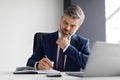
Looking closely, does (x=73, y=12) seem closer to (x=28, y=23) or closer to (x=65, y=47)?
(x=65, y=47)

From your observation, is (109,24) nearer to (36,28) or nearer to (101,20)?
(101,20)

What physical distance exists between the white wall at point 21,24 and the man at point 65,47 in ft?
5.18

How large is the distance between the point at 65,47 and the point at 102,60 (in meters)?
0.81

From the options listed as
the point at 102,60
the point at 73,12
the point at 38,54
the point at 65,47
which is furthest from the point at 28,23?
the point at 102,60

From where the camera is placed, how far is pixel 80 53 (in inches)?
81.7

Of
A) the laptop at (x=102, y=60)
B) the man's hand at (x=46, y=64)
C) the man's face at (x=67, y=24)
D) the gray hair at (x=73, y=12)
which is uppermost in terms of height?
the gray hair at (x=73, y=12)

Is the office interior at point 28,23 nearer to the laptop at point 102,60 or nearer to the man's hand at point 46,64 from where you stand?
the man's hand at point 46,64

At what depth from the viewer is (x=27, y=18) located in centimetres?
388

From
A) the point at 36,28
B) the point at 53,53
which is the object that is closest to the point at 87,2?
the point at 36,28

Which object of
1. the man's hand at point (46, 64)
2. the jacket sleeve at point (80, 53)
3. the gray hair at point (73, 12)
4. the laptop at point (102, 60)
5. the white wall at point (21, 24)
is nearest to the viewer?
the laptop at point (102, 60)

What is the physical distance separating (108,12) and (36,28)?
4.05 ft

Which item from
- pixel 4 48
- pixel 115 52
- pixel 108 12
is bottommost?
pixel 4 48

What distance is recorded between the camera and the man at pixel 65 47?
2064mm

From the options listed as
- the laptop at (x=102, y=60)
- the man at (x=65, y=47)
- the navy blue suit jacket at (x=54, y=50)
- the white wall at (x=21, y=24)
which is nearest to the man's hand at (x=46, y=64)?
the man at (x=65, y=47)
